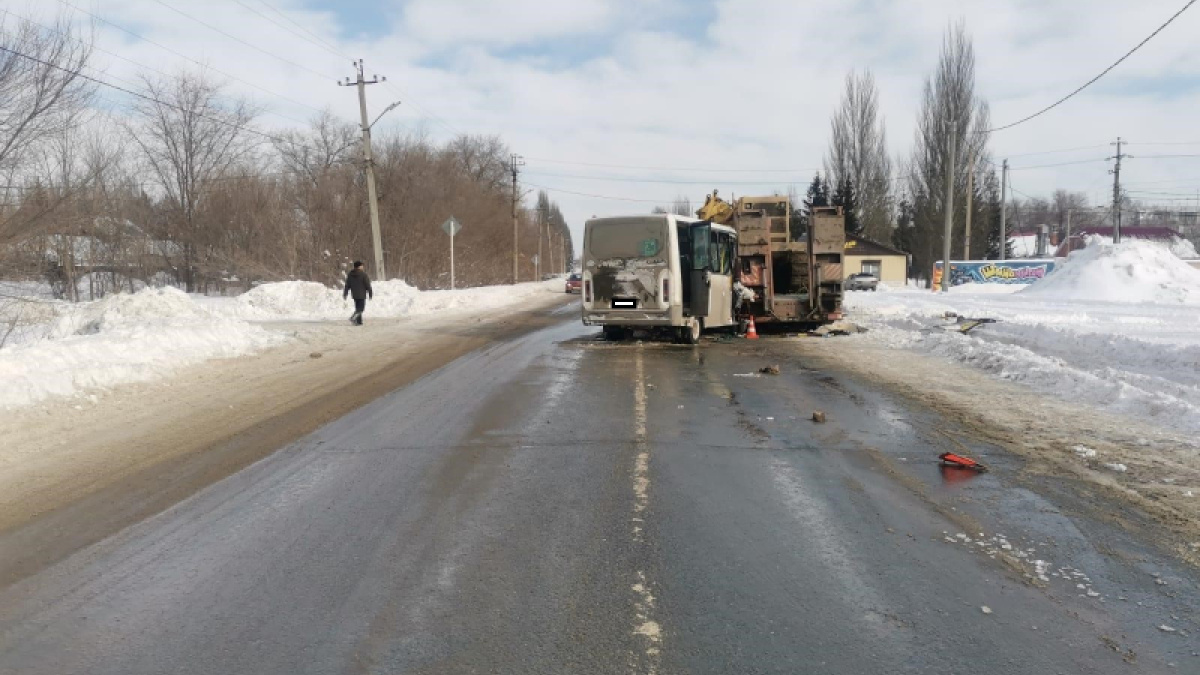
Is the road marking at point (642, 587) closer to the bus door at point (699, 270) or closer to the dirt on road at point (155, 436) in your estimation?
the dirt on road at point (155, 436)

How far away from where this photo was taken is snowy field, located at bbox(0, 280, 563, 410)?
1015 centimetres

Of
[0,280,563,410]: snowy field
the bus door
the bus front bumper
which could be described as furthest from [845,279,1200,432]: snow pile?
[0,280,563,410]: snowy field

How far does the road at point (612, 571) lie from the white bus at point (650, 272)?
369 inches

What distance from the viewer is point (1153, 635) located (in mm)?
3727

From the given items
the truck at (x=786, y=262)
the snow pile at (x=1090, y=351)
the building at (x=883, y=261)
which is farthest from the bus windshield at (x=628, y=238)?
the building at (x=883, y=261)

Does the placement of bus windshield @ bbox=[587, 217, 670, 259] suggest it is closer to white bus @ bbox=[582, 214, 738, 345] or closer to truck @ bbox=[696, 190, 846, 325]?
white bus @ bbox=[582, 214, 738, 345]

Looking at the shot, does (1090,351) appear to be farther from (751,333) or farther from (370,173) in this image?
(370,173)

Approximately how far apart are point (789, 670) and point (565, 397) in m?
7.10

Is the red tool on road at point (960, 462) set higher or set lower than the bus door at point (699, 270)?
lower

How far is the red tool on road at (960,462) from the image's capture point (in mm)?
6797

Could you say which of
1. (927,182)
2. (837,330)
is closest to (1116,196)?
(927,182)

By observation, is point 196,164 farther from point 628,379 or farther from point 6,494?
point 6,494

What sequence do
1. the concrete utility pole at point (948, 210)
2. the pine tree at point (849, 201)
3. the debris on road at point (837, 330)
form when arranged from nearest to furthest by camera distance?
1. the debris on road at point (837, 330)
2. the concrete utility pole at point (948, 210)
3. the pine tree at point (849, 201)

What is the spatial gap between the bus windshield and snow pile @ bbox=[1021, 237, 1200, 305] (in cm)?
2157
